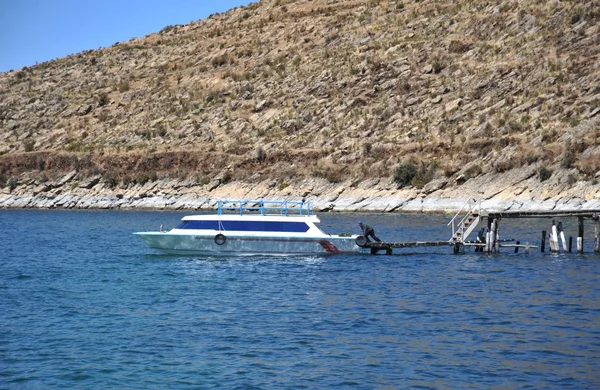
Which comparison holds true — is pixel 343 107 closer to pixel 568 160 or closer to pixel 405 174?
pixel 405 174

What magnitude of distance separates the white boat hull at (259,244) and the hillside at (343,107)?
90.5ft

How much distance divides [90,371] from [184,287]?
1293cm

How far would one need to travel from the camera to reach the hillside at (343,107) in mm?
76875

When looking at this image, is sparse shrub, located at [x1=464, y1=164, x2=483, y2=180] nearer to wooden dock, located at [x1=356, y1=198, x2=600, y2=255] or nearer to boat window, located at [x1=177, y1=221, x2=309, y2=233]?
wooden dock, located at [x1=356, y1=198, x2=600, y2=255]

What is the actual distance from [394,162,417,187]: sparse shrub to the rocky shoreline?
0.76 meters

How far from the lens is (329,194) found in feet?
258

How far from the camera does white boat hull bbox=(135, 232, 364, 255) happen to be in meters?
43.0

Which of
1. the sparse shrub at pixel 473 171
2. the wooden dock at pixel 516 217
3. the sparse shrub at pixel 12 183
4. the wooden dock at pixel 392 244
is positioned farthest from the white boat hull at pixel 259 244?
the sparse shrub at pixel 12 183

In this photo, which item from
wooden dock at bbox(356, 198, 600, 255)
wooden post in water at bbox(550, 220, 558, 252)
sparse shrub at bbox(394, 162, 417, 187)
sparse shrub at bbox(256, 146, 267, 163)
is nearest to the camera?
wooden dock at bbox(356, 198, 600, 255)

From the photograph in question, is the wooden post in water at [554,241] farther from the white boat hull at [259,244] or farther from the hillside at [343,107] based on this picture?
the hillside at [343,107]

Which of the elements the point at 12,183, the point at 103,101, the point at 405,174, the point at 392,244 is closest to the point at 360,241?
the point at 392,244

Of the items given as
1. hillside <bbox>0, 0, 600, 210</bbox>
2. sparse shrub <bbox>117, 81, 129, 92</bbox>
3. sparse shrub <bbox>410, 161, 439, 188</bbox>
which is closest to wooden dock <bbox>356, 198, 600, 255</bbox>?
hillside <bbox>0, 0, 600, 210</bbox>

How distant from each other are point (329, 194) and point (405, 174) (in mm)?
7283

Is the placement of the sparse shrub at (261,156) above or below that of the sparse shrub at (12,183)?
above
